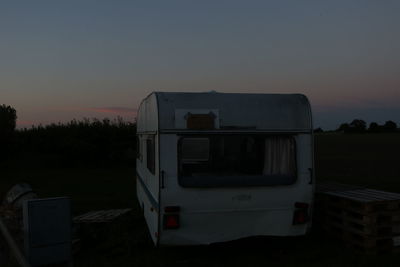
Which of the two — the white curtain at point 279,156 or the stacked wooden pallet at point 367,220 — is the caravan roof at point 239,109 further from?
the stacked wooden pallet at point 367,220

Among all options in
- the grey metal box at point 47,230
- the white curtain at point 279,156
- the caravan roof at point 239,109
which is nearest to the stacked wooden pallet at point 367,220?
the white curtain at point 279,156

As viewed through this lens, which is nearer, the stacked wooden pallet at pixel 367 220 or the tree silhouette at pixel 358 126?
the stacked wooden pallet at pixel 367 220

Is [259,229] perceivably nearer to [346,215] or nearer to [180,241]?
[180,241]

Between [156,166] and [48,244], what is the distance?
1.89 metres

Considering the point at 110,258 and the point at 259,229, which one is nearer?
the point at 259,229

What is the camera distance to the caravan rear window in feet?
19.9

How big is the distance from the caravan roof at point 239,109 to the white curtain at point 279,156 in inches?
11.0

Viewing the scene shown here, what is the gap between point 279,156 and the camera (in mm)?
6359

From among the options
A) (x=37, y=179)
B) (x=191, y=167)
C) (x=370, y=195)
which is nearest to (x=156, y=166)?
(x=191, y=167)

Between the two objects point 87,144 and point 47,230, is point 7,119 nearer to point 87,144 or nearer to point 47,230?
point 87,144

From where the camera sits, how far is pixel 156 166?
594 cm

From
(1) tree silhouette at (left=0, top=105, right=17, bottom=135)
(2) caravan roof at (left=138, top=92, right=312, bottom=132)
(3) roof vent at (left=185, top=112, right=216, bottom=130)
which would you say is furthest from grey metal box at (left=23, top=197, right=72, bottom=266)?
(1) tree silhouette at (left=0, top=105, right=17, bottom=135)

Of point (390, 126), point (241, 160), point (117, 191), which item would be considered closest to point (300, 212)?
point (241, 160)

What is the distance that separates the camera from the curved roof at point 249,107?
602cm
